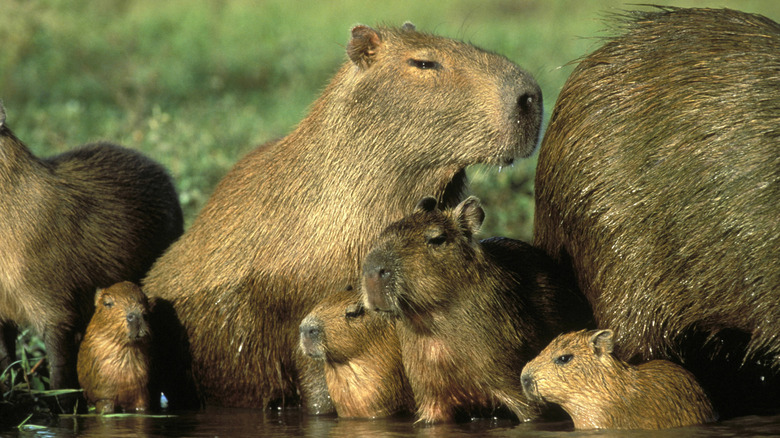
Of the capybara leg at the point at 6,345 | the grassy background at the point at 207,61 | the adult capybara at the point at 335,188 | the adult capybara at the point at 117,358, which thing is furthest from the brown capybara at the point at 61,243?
the grassy background at the point at 207,61

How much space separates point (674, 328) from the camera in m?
4.44

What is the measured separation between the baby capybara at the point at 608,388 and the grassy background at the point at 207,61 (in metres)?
3.64

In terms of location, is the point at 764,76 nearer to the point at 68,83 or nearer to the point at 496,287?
the point at 496,287

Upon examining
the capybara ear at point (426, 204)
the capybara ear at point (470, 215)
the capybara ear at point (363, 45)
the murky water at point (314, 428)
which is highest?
the capybara ear at point (363, 45)

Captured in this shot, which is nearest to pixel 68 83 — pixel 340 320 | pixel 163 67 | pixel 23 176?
pixel 163 67

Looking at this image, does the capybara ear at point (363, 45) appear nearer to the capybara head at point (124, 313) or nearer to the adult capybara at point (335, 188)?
the adult capybara at point (335, 188)

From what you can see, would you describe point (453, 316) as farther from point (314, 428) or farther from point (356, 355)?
point (314, 428)

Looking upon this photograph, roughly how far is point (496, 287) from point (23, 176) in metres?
2.24

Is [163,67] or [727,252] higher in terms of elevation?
[163,67]

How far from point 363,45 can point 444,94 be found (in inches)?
16.4

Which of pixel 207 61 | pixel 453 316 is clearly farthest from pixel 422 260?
pixel 207 61

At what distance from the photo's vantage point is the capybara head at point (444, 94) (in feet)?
15.1

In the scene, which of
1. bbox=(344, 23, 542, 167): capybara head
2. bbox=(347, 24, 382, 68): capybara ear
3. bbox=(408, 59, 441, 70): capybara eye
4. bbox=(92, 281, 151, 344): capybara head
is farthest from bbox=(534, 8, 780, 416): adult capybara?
bbox=(92, 281, 151, 344): capybara head

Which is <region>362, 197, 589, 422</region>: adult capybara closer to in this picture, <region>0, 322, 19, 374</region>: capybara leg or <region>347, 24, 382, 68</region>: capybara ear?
<region>347, 24, 382, 68</region>: capybara ear
